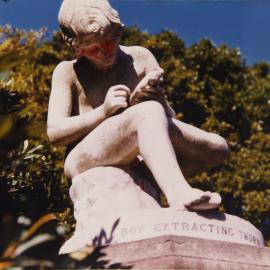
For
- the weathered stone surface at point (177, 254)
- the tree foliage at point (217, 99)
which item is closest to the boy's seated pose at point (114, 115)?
the weathered stone surface at point (177, 254)

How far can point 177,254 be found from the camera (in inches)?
137

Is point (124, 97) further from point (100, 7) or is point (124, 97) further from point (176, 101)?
point (176, 101)

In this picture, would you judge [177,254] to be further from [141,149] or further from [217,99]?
[217,99]

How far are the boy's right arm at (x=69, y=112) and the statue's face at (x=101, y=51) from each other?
26cm

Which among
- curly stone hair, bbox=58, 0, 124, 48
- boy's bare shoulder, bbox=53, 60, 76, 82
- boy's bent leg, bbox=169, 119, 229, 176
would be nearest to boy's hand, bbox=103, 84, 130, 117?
boy's bent leg, bbox=169, 119, 229, 176

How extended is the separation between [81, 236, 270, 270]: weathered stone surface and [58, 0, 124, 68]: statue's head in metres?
1.79

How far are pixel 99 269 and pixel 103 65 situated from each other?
2.57m

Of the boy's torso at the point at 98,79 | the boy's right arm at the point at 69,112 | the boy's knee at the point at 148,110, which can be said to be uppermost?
the boy's torso at the point at 98,79

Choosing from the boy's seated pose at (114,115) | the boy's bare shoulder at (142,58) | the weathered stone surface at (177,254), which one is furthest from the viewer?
the boy's bare shoulder at (142,58)

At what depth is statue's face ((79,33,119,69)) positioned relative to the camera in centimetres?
477

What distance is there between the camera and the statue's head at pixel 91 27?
4.69 m

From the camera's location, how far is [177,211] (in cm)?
376

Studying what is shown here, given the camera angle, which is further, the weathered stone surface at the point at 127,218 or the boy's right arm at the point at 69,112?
the boy's right arm at the point at 69,112

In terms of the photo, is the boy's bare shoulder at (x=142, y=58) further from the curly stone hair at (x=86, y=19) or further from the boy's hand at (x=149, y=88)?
the boy's hand at (x=149, y=88)
